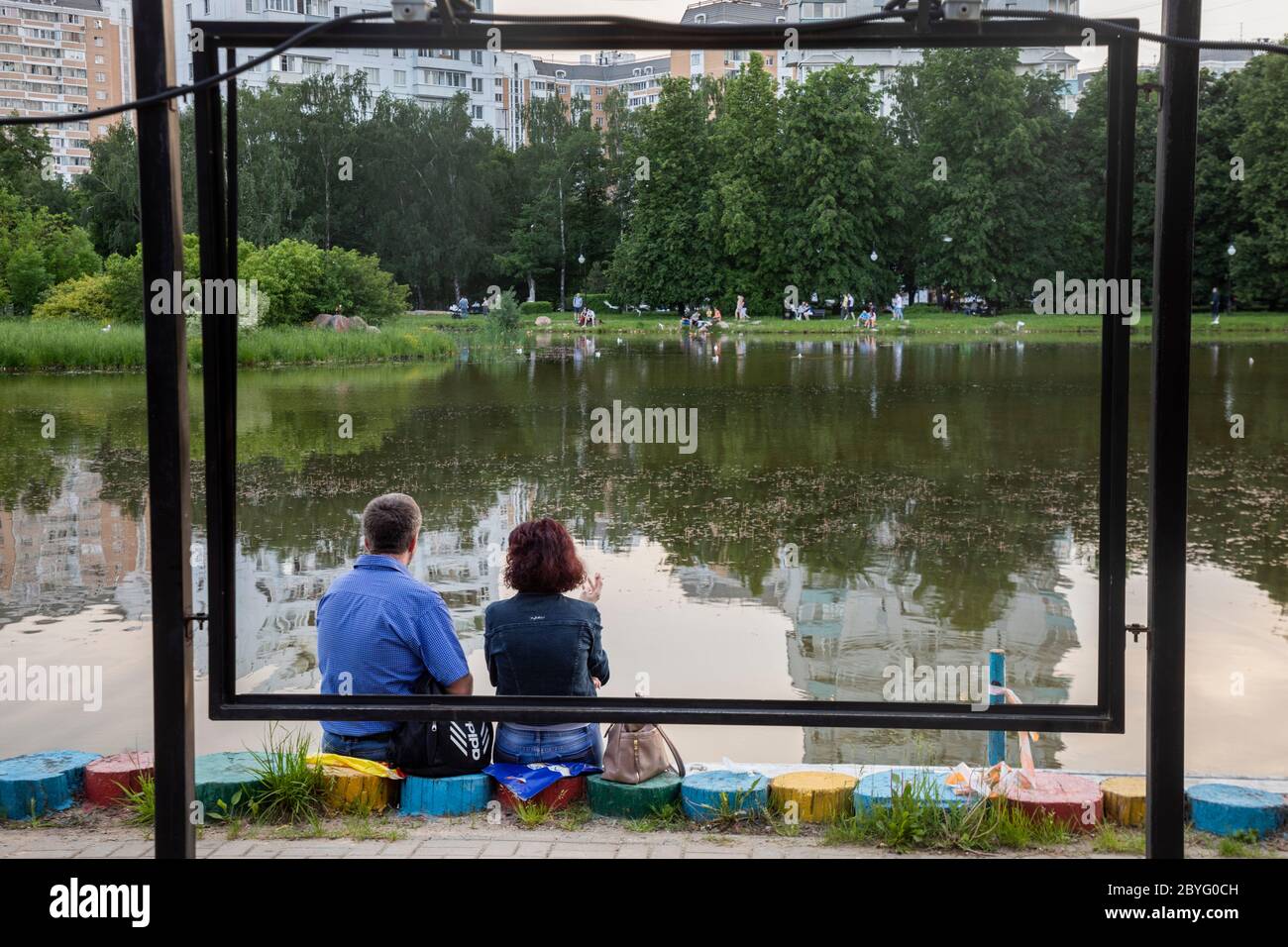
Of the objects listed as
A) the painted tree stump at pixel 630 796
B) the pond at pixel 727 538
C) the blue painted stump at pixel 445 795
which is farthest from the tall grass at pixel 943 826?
the pond at pixel 727 538

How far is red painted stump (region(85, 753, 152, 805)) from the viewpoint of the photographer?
15.0 ft

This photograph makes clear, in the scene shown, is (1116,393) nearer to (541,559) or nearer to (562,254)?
(541,559)

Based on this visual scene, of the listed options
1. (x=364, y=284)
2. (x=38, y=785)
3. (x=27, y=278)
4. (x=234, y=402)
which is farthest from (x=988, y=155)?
(x=27, y=278)

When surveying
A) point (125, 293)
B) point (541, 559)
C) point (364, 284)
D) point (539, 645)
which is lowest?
point (539, 645)

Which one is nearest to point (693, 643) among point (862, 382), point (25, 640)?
point (25, 640)

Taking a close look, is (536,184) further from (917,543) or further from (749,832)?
(917,543)

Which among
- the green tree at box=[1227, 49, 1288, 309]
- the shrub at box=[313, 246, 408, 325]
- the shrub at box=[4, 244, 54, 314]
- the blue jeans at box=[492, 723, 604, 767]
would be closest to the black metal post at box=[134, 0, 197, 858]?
the blue jeans at box=[492, 723, 604, 767]

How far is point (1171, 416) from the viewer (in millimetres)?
2934

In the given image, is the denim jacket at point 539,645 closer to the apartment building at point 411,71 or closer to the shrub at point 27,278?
the apartment building at point 411,71

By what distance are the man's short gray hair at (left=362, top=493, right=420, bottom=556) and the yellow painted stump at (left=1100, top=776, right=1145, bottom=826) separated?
2342mm

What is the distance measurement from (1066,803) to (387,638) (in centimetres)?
215

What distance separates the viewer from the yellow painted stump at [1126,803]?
4395mm

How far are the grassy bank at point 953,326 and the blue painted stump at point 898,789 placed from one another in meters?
3.14

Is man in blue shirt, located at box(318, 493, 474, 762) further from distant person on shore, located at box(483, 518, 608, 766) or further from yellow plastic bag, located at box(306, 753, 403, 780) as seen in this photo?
yellow plastic bag, located at box(306, 753, 403, 780)
